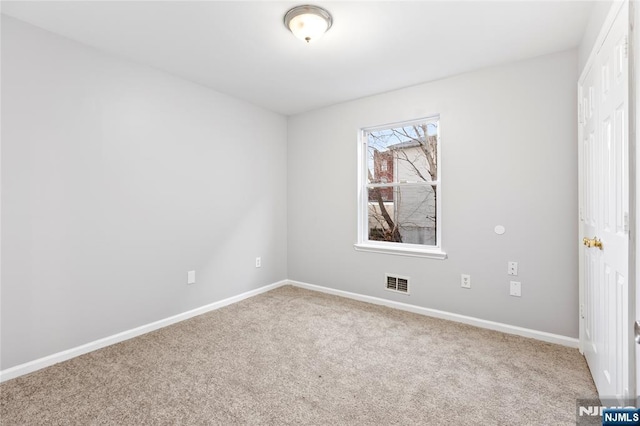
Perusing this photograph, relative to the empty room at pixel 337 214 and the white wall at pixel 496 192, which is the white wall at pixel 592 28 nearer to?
the empty room at pixel 337 214

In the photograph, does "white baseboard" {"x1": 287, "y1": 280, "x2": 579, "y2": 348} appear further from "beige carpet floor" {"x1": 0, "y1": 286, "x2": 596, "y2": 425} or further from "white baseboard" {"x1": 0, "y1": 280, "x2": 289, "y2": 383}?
"white baseboard" {"x1": 0, "y1": 280, "x2": 289, "y2": 383}

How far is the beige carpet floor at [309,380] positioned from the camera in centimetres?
163

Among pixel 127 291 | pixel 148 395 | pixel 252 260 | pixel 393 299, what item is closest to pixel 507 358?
pixel 393 299

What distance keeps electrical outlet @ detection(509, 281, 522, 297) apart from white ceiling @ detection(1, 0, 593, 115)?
196cm

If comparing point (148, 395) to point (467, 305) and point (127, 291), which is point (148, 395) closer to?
point (127, 291)

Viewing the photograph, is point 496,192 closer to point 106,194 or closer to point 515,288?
point 515,288

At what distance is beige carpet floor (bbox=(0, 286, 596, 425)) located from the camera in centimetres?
163

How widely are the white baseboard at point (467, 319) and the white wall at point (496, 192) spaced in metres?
0.05

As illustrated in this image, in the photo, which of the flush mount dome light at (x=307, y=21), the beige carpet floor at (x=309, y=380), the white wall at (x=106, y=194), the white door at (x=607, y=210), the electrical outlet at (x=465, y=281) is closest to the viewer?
the white door at (x=607, y=210)

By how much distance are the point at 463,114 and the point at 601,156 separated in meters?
1.38

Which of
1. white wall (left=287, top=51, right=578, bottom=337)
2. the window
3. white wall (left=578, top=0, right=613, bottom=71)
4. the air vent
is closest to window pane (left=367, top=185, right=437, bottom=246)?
the window

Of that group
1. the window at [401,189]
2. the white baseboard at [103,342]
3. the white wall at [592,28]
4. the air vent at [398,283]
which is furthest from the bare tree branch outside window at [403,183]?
the white baseboard at [103,342]

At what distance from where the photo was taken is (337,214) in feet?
12.3

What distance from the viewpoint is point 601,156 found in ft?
5.45
